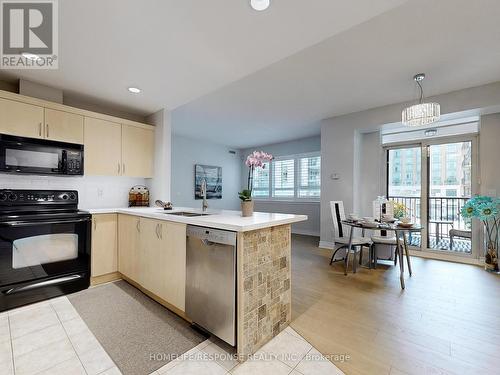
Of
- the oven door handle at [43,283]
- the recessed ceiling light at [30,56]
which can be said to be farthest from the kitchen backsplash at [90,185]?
the recessed ceiling light at [30,56]

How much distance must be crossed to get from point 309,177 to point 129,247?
5.08 m

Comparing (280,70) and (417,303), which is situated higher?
(280,70)

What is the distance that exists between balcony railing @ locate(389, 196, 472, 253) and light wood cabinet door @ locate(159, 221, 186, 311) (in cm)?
464

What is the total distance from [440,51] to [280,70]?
171 cm

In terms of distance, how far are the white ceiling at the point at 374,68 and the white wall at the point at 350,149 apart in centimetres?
20

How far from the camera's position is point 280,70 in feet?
9.36

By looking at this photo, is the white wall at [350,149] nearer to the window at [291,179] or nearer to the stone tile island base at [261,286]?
the window at [291,179]

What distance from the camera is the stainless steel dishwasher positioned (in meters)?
1.56

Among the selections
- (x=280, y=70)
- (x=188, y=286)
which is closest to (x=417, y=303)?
(x=188, y=286)

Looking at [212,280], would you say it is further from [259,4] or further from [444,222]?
[444,222]

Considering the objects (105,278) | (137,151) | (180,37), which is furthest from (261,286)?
(137,151)

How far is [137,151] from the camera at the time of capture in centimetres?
344

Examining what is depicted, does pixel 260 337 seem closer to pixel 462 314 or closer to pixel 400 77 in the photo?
pixel 462 314

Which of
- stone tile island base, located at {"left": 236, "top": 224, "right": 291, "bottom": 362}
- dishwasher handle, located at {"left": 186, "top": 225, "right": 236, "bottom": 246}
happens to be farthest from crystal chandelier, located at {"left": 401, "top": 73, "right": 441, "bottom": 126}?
dishwasher handle, located at {"left": 186, "top": 225, "right": 236, "bottom": 246}
